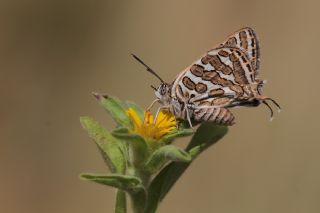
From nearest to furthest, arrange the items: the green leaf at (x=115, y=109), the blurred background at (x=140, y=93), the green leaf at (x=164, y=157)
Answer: the green leaf at (x=164, y=157) < the green leaf at (x=115, y=109) < the blurred background at (x=140, y=93)

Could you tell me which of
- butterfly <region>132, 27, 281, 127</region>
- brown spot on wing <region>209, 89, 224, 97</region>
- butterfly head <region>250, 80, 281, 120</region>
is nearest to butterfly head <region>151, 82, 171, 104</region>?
butterfly <region>132, 27, 281, 127</region>

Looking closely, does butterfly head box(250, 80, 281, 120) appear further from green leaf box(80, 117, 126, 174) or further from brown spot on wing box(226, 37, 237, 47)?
green leaf box(80, 117, 126, 174)

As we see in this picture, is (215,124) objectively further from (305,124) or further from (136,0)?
(136,0)

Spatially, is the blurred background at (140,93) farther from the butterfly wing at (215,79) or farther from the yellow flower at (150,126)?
the yellow flower at (150,126)

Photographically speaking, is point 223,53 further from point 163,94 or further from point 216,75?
point 163,94

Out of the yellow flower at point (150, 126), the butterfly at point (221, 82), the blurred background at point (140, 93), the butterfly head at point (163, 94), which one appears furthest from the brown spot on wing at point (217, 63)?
the blurred background at point (140, 93)

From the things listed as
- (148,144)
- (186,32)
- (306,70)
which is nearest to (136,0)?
(186,32)
